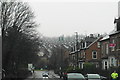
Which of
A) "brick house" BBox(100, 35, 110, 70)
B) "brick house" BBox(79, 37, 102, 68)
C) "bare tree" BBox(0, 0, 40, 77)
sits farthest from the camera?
"brick house" BBox(79, 37, 102, 68)

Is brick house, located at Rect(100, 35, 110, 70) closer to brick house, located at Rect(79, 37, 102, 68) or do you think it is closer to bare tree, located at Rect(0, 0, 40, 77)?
bare tree, located at Rect(0, 0, 40, 77)

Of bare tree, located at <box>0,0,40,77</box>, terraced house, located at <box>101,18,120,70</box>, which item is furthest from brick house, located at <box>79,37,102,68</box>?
bare tree, located at <box>0,0,40,77</box>

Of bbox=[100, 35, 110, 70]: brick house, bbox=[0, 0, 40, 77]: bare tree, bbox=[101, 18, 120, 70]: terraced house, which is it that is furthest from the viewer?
bbox=[100, 35, 110, 70]: brick house

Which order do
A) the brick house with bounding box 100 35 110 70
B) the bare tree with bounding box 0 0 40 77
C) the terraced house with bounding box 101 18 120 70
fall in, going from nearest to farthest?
the bare tree with bounding box 0 0 40 77 < the terraced house with bounding box 101 18 120 70 < the brick house with bounding box 100 35 110 70

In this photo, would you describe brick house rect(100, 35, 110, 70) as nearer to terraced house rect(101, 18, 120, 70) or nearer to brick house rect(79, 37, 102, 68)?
terraced house rect(101, 18, 120, 70)

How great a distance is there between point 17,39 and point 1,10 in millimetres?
4942

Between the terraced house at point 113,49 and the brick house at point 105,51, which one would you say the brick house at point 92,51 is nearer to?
the brick house at point 105,51

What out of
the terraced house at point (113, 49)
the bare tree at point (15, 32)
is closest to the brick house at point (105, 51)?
the terraced house at point (113, 49)

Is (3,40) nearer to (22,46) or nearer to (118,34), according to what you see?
(22,46)

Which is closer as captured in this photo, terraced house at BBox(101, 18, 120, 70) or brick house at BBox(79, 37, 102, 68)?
terraced house at BBox(101, 18, 120, 70)

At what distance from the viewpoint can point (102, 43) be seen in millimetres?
58156

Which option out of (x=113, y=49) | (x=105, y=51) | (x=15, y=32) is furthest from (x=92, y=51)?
(x=15, y=32)

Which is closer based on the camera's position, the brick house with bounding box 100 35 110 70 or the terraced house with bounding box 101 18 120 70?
the terraced house with bounding box 101 18 120 70

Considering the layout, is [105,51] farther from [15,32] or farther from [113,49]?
[15,32]
